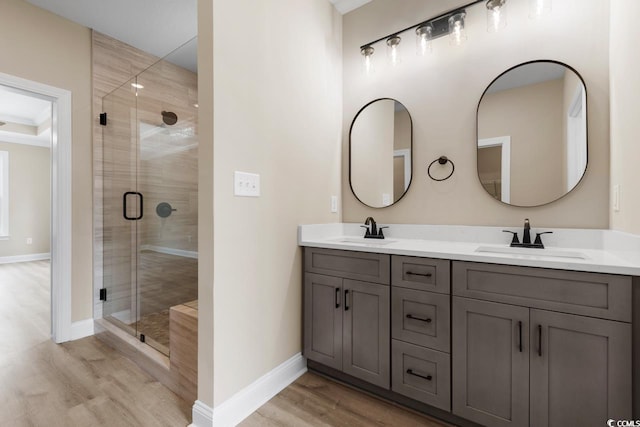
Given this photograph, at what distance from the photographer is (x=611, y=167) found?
1459 mm

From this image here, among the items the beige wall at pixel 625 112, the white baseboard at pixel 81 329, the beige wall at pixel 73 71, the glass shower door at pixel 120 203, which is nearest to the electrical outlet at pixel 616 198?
the beige wall at pixel 625 112

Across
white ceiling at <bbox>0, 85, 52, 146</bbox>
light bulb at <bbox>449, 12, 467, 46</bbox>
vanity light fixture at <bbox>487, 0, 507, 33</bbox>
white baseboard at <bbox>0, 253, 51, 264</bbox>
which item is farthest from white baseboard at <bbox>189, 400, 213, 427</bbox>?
white baseboard at <bbox>0, 253, 51, 264</bbox>

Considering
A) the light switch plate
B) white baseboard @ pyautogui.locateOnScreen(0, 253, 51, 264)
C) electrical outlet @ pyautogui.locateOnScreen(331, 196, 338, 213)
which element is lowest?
white baseboard @ pyautogui.locateOnScreen(0, 253, 51, 264)

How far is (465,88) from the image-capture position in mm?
1854

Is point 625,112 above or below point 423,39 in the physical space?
below

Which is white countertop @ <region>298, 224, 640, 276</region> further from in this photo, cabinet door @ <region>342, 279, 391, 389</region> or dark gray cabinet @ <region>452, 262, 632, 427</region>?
cabinet door @ <region>342, 279, 391, 389</region>

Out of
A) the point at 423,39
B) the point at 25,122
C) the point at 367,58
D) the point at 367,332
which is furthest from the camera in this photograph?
the point at 25,122

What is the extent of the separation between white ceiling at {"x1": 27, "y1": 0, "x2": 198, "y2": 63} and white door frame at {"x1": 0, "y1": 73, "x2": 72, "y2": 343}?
0.64 meters

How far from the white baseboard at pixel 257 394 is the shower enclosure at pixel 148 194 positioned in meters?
1.10

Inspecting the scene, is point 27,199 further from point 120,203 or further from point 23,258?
point 120,203

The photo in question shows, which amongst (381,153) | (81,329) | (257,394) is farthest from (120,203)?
(381,153)

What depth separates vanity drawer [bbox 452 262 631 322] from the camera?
40.6 inches

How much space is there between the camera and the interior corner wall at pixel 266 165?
1390 mm

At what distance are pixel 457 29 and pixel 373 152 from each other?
0.94m
